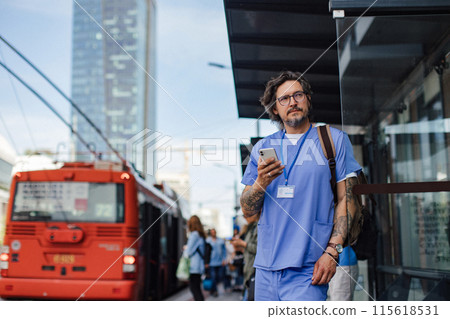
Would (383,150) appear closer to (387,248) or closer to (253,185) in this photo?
(387,248)

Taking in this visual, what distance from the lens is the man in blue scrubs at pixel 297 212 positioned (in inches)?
103

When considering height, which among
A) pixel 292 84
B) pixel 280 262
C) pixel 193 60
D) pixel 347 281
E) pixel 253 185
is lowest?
pixel 347 281

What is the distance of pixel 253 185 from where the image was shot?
8.94 ft

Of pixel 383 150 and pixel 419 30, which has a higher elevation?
pixel 419 30

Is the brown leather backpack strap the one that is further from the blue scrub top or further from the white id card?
the white id card

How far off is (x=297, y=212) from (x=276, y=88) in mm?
698

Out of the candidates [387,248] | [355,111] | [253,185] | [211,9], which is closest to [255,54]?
[211,9]

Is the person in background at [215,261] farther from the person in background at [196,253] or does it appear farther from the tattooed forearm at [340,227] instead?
the tattooed forearm at [340,227]

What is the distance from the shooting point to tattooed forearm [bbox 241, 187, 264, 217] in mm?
2727

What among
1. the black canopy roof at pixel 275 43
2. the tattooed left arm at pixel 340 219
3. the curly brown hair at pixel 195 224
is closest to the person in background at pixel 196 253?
the curly brown hair at pixel 195 224

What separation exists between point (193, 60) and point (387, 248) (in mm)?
3819

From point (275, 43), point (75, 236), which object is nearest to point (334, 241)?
point (275, 43)

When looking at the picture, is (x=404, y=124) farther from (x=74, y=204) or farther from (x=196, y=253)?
(x=74, y=204)
